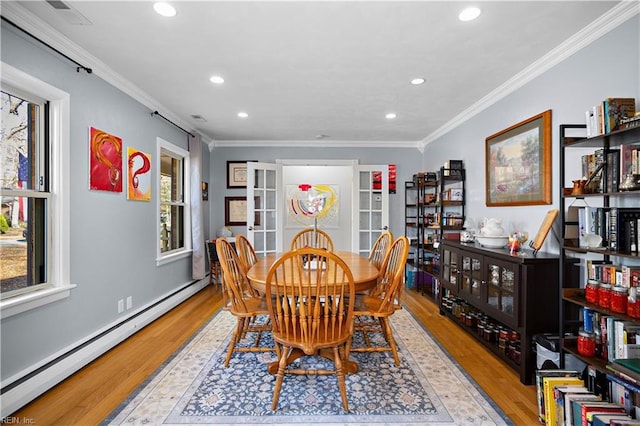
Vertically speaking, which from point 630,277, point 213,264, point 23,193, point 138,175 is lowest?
point 213,264

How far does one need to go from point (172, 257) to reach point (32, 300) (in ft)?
6.71

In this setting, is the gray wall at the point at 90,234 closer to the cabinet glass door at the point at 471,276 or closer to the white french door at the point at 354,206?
the white french door at the point at 354,206

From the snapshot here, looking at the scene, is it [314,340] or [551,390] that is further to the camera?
[314,340]

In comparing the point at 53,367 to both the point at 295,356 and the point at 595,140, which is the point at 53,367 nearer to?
the point at 295,356

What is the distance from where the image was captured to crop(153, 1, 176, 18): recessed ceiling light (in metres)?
1.96

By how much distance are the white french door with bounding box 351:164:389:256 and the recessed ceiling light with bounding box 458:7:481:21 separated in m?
3.61

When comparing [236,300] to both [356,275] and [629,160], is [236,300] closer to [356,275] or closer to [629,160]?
[356,275]

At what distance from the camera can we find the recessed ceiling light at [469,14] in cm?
200

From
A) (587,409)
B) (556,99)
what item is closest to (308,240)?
(556,99)

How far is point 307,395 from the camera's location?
2.17m

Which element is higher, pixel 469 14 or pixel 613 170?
pixel 469 14

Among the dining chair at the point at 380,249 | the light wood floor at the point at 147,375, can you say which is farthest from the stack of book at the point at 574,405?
the dining chair at the point at 380,249

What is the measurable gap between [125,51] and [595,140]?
332 centimetres

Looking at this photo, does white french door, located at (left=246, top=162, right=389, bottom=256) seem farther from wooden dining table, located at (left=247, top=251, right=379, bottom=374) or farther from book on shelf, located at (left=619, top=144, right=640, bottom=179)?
book on shelf, located at (left=619, top=144, right=640, bottom=179)
